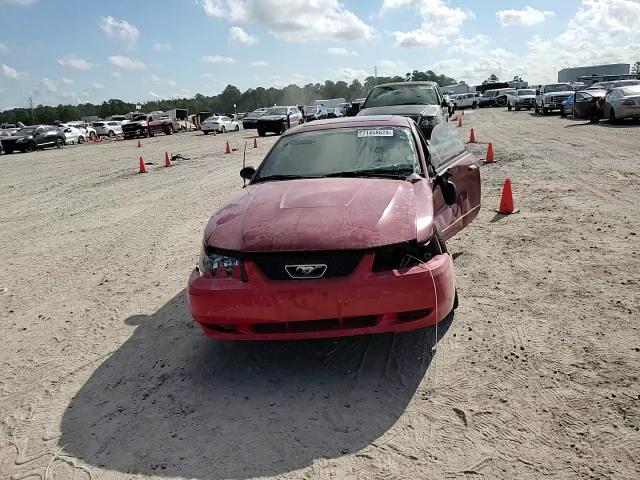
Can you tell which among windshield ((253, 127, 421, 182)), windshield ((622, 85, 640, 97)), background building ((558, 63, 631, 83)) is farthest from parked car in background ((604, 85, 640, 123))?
background building ((558, 63, 631, 83))

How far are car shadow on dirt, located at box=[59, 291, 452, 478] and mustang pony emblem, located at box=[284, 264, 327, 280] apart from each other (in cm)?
72

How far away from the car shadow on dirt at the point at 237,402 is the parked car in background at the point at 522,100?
3922cm

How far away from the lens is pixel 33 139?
33.0m

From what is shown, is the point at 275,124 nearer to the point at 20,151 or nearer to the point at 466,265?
the point at 20,151

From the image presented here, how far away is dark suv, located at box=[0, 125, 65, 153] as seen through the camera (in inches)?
1257

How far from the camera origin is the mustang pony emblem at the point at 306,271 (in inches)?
126

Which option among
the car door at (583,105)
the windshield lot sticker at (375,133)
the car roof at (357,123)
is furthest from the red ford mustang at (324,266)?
the car door at (583,105)

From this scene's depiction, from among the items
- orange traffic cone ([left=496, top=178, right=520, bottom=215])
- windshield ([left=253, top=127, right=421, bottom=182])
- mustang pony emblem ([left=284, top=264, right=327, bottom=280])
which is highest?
windshield ([left=253, top=127, right=421, bottom=182])

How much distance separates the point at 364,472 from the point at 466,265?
3309mm

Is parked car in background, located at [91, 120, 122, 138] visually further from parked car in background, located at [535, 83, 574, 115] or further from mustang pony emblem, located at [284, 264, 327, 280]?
mustang pony emblem, located at [284, 264, 327, 280]

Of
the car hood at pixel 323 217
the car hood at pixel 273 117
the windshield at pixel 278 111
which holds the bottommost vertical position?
the car hood at pixel 323 217

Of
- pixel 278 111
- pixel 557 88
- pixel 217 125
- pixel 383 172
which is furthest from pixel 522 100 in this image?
pixel 383 172

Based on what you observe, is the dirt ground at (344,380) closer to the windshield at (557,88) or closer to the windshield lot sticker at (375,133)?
the windshield lot sticker at (375,133)

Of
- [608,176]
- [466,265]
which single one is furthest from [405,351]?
[608,176]
